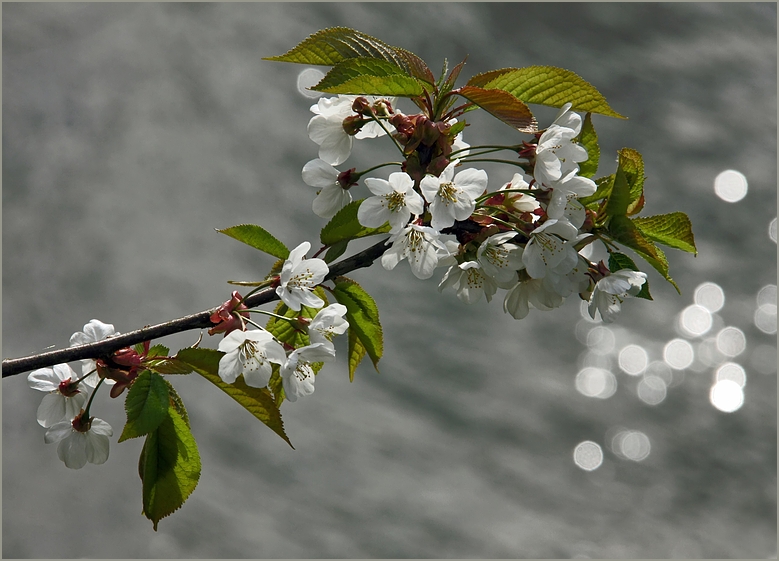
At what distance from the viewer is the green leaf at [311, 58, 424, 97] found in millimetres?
450

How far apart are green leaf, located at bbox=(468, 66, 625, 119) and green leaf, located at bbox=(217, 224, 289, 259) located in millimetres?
191

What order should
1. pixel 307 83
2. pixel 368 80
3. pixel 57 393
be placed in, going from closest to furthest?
Result: pixel 368 80 < pixel 57 393 < pixel 307 83

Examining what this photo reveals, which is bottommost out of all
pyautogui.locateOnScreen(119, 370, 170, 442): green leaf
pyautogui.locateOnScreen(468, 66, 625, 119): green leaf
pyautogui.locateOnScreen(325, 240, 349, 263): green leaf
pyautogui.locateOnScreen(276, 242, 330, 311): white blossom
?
pyautogui.locateOnScreen(119, 370, 170, 442): green leaf

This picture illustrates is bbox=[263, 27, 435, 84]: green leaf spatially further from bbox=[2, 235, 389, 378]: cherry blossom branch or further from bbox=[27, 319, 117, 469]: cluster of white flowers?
bbox=[27, 319, 117, 469]: cluster of white flowers

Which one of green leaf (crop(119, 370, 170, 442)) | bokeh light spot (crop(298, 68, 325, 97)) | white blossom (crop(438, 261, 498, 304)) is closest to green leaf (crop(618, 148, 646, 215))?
white blossom (crop(438, 261, 498, 304))

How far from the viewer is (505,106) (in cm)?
48

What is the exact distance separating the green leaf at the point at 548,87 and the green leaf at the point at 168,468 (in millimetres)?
350

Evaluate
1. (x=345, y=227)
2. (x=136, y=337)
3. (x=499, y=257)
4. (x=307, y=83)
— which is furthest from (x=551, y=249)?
(x=307, y=83)

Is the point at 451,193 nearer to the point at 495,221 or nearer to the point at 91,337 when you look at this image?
the point at 495,221

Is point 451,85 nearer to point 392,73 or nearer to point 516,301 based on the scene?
point 392,73

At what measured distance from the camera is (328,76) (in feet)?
1.47

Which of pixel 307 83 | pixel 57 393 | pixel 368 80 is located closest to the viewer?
pixel 368 80

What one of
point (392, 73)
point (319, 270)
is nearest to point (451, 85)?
point (392, 73)

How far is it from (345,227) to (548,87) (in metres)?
0.19
